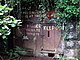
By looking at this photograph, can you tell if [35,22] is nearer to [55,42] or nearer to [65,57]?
[55,42]

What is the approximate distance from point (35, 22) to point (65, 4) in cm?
130

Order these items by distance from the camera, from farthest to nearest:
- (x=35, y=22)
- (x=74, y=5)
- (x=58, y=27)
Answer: (x=35, y=22), (x=58, y=27), (x=74, y=5)

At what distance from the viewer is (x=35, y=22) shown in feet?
21.1

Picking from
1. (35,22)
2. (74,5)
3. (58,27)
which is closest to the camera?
(74,5)

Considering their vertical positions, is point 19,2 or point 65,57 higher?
point 19,2

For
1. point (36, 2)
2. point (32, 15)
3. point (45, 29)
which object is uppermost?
point (36, 2)

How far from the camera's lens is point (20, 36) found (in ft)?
21.6

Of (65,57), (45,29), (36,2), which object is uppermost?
(36,2)

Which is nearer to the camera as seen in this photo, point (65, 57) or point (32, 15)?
point (65, 57)

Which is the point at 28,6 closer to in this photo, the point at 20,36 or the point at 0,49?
the point at 20,36

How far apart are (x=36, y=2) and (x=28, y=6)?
0.99ft

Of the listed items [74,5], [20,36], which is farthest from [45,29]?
[74,5]

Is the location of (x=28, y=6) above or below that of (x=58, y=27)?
above

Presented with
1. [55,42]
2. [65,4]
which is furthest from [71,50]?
[65,4]
